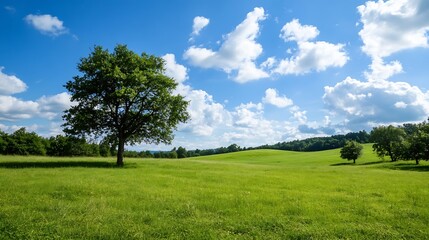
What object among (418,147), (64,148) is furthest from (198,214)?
(64,148)

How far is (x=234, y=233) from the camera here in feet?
37.3

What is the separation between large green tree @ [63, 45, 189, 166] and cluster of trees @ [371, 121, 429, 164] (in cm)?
5074

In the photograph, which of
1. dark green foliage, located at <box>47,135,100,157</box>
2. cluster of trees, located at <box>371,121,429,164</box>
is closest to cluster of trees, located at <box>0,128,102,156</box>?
dark green foliage, located at <box>47,135,100,157</box>

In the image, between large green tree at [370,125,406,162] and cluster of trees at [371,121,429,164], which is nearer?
cluster of trees at [371,121,429,164]

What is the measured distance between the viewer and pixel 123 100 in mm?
41656

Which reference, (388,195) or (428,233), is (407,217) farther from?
(388,195)

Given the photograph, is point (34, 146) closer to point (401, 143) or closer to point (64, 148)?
point (64, 148)

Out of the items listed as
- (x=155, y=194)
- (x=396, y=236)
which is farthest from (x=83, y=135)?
(x=396, y=236)

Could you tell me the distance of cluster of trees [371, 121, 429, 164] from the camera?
6462 cm

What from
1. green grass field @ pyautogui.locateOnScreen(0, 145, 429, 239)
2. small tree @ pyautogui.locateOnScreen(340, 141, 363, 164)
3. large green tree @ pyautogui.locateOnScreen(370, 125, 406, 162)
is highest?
large green tree @ pyautogui.locateOnScreen(370, 125, 406, 162)

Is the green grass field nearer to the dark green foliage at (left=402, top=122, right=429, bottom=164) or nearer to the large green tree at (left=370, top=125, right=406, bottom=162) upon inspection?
the dark green foliage at (left=402, top=122, right=429, bottom=164)

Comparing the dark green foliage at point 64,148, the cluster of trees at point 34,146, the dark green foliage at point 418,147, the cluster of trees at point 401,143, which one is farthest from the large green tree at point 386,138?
the dark green foliage at point 64,148

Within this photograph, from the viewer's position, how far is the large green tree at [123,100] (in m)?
40.7

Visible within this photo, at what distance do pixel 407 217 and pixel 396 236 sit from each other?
3.40m
